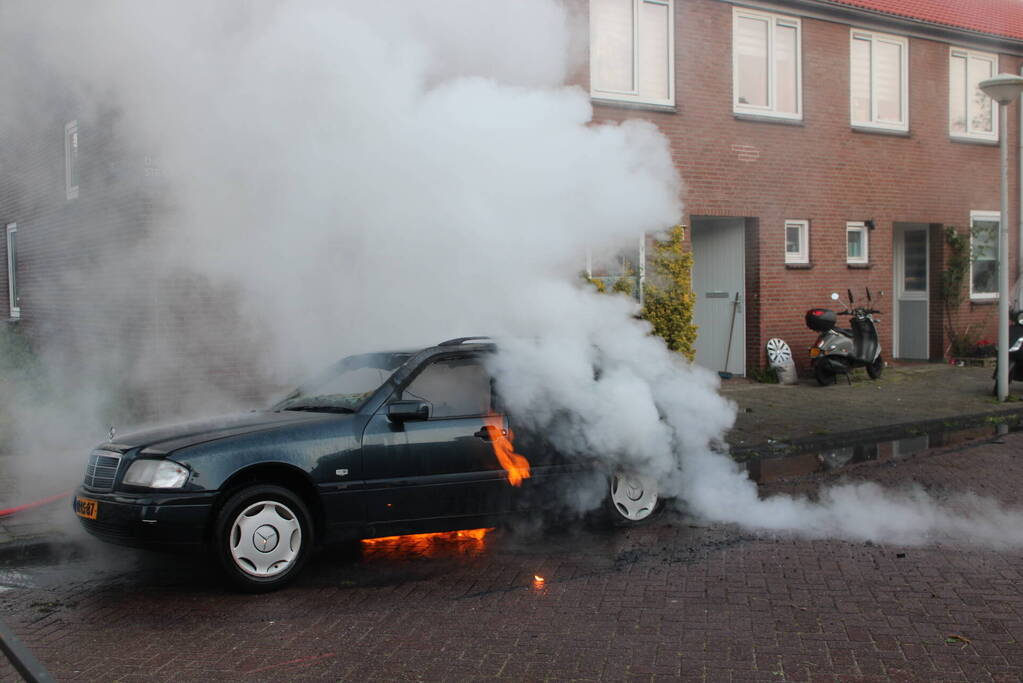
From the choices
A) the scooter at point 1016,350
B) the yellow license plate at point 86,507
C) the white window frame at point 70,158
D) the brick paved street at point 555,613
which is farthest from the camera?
the scooter at point 1016,350

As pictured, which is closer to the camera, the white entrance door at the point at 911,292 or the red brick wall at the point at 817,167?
the red brick wall at the point at 817,167

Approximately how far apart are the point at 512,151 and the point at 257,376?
9.53ft

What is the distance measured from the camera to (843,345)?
14.1 meters

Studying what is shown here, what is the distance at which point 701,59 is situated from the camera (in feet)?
45.3

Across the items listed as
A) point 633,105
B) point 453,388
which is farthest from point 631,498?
point 633,105

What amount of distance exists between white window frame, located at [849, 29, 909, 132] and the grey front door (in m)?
2.90

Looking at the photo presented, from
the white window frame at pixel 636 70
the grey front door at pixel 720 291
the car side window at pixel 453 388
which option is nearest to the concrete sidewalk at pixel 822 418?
the grey front door at pixel 720 291

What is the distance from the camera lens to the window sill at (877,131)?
1548 cm

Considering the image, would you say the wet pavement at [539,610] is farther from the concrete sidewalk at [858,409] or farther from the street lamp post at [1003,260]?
the street lamp post at [1003,260]

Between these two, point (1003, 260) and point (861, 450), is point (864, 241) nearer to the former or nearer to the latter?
point (1003, 260)

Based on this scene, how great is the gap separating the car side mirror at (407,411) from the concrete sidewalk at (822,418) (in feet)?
8.90

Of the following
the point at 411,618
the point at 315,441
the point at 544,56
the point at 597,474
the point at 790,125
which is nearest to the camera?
the point at 411,618

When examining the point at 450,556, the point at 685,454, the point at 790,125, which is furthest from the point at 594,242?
the point at 790,125

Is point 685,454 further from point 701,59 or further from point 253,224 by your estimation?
point 701,59
